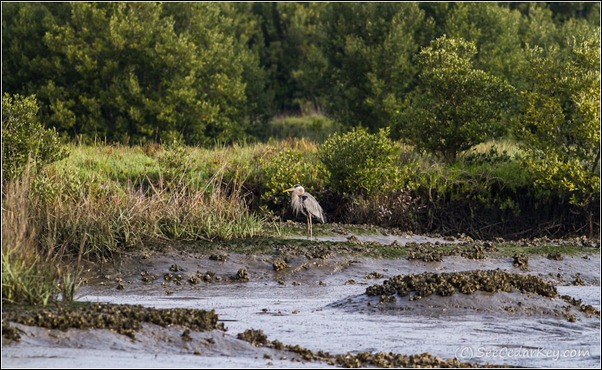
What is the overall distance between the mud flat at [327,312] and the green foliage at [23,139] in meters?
3.59

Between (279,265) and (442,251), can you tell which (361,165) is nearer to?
(442,251)

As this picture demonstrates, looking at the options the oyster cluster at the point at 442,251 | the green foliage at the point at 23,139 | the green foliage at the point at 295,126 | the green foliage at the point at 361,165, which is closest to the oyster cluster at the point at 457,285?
the oyster cluster at the point at 442,251

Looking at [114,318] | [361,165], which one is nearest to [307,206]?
[361,165]

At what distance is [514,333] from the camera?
1266 centimetres

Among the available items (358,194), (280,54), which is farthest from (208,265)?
(280,54)

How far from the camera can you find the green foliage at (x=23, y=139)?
1878 cm

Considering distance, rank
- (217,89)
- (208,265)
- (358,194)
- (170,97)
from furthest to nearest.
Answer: (217,89), (170,97), (358,194), (208,265)

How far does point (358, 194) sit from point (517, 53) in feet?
52.8

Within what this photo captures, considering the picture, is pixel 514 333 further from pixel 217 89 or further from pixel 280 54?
pixel 280 54

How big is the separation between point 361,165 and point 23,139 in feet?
25.1

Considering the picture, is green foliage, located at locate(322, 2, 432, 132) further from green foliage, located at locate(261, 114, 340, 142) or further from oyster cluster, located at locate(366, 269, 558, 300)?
oyster cluster, located at locate(366, 269, 558, 300)

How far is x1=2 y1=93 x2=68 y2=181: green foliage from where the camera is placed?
61.6 ft

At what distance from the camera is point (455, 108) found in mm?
26438

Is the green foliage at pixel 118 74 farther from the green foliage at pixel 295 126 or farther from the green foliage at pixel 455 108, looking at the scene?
the green foliage at pixel 455 108
